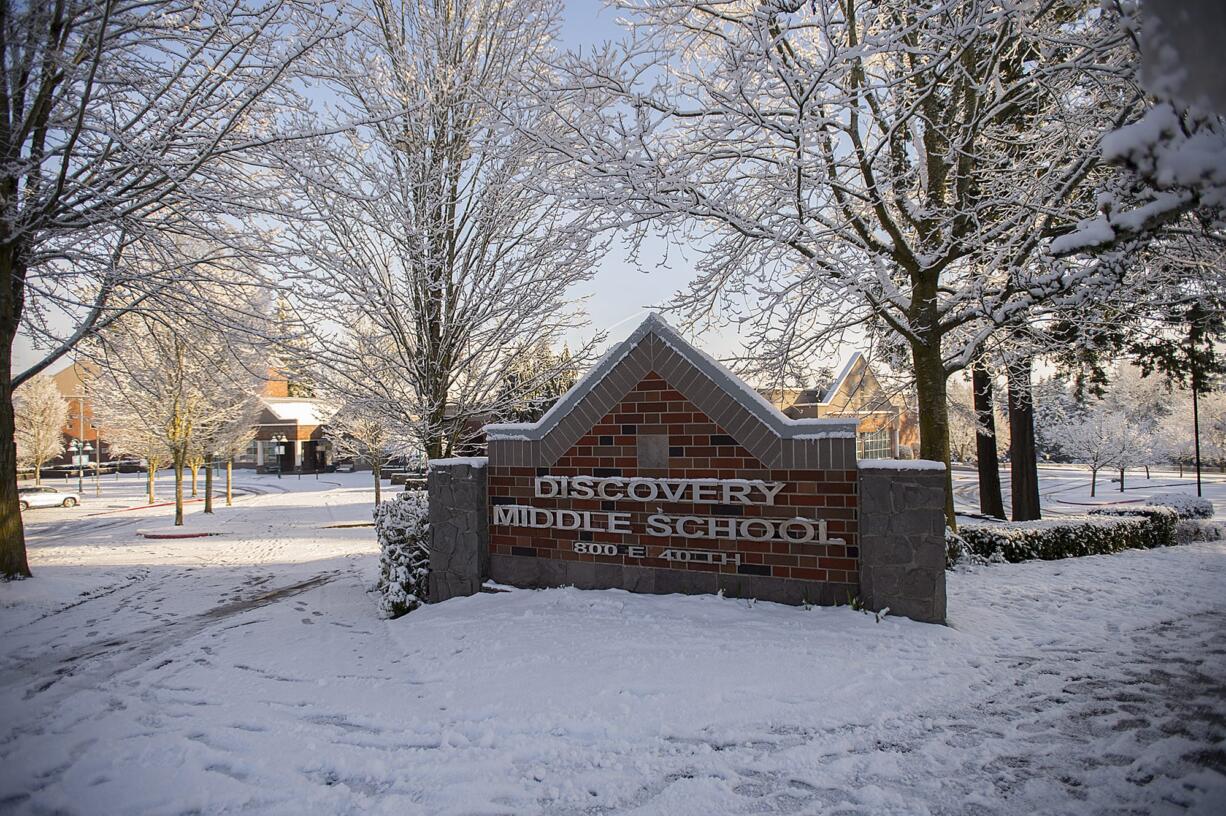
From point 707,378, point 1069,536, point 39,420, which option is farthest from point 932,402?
point 39,420

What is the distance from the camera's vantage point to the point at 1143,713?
3295 mm

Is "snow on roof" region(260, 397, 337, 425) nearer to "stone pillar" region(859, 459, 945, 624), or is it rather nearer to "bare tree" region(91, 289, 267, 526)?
"bare tree" region(91, 289, 267, 526)

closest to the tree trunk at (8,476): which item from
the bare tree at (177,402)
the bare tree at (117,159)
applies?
the bare tree at (117,159)

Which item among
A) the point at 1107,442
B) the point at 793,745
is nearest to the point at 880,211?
the point at 793,745

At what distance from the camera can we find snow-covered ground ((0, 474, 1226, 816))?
9.34ft

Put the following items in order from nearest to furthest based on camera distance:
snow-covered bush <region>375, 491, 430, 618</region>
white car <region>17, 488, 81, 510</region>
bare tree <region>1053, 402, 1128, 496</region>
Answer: snow-covered bush <region>375, 491, 430, 618</region>, white car <region>17, 488, 81, 510</region>, bare tree <region>1053, 402, 1128, 496</region>

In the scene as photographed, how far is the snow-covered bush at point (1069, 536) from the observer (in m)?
8.90

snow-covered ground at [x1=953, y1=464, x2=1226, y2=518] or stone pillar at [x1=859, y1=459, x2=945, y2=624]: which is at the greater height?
stone pillar at [x1=859, y1=459, x2=945, y2=624]

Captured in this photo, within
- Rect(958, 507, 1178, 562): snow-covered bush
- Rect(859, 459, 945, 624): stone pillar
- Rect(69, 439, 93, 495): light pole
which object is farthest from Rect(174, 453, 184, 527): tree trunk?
Rect(69, 439, 93, 495): light pole

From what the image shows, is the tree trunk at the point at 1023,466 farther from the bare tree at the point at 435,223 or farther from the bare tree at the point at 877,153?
the bare tree at the point at 435,223

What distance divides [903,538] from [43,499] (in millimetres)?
36082

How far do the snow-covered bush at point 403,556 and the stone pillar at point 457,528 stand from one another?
0.16 metres

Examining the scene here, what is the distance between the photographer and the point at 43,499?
2722 centimetres

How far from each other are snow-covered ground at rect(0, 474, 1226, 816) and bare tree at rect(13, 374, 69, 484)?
30.8m
